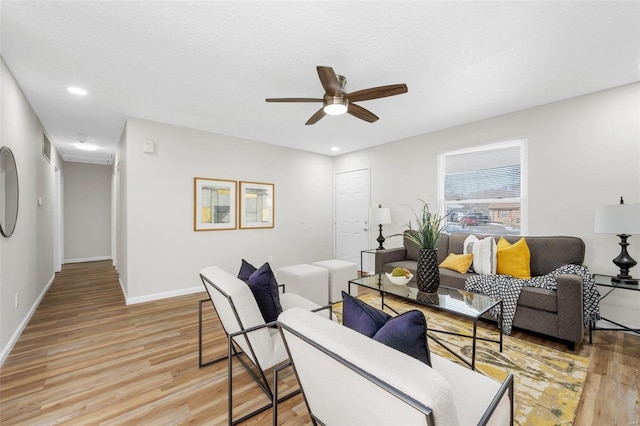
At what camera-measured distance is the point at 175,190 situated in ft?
13.4

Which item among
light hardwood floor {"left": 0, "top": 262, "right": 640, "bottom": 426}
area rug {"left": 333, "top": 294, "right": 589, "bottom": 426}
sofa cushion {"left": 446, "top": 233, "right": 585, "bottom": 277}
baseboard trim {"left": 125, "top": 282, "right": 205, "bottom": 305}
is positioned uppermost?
sofa cushion {"left": 446, "top": 233, "right": 585, "bottom": 277}

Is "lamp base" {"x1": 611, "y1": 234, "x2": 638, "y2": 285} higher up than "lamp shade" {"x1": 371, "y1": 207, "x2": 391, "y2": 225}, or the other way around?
"lamp shade" {"x1": 371, "y1": 207, "x2": 391, "y2": 225}

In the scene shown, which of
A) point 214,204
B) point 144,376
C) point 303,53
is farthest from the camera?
point 214,204

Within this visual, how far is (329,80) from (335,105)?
311 mm

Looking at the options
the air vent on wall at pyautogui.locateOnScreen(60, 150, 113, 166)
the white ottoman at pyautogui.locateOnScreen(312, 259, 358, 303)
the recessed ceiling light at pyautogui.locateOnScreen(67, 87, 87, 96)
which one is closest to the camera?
the recessed ceiling light at pyautogui.locateOnScreen(67, 87, 87, 96)

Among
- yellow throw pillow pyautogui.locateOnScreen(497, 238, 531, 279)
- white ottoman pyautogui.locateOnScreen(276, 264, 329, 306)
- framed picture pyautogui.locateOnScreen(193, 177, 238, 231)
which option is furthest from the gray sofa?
framed picture pyautogui.locateOnScreen(193, 177, 238, 231)

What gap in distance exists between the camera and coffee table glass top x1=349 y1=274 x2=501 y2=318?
2.18m

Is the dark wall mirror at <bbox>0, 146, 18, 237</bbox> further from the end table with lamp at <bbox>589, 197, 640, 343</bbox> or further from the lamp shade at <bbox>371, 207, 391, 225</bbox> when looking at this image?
the end table with lamp at <bbox>589, 197, 640, 343</bbox>

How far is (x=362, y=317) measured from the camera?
1161 millimetres

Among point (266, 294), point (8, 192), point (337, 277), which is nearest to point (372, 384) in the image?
point (266, 294)

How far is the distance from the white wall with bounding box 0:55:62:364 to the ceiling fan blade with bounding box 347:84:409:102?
9.66ft

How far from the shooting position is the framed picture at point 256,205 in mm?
4820

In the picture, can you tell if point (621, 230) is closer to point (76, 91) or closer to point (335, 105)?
point (335, 105)

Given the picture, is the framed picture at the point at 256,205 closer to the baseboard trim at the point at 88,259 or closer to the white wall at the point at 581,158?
the white wall at the point at 581,158
